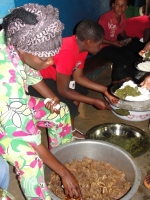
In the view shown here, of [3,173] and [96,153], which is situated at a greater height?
[3,173]

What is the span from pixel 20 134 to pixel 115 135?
4.65 feet

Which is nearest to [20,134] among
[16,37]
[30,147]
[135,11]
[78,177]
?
[30,147]

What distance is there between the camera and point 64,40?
2551 millimetres

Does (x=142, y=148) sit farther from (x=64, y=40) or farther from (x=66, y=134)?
(x=64, y=40)

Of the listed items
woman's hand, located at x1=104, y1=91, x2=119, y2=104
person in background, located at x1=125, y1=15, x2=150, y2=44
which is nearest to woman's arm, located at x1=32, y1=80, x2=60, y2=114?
woman's hand, located at x1=104, y1=91, x2=119, y2=104

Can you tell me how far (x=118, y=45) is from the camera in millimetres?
3875

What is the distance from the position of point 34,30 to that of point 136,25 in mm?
3330

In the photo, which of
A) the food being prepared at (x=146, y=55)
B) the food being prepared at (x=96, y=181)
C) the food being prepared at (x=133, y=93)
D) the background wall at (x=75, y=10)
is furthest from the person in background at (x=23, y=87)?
the food being prepared at (x=146, y=55)

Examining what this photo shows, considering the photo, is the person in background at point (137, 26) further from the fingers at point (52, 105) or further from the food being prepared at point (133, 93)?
the fingers at point (52, 105)

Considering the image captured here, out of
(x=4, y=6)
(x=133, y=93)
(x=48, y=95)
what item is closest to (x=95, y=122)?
(x=133, y=93)

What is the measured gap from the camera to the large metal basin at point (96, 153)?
6.68 feet

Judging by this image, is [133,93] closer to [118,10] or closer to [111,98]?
[111,98]

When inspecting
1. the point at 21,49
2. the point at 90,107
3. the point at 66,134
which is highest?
the point at 21,49

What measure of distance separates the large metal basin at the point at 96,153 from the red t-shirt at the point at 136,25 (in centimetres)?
277
